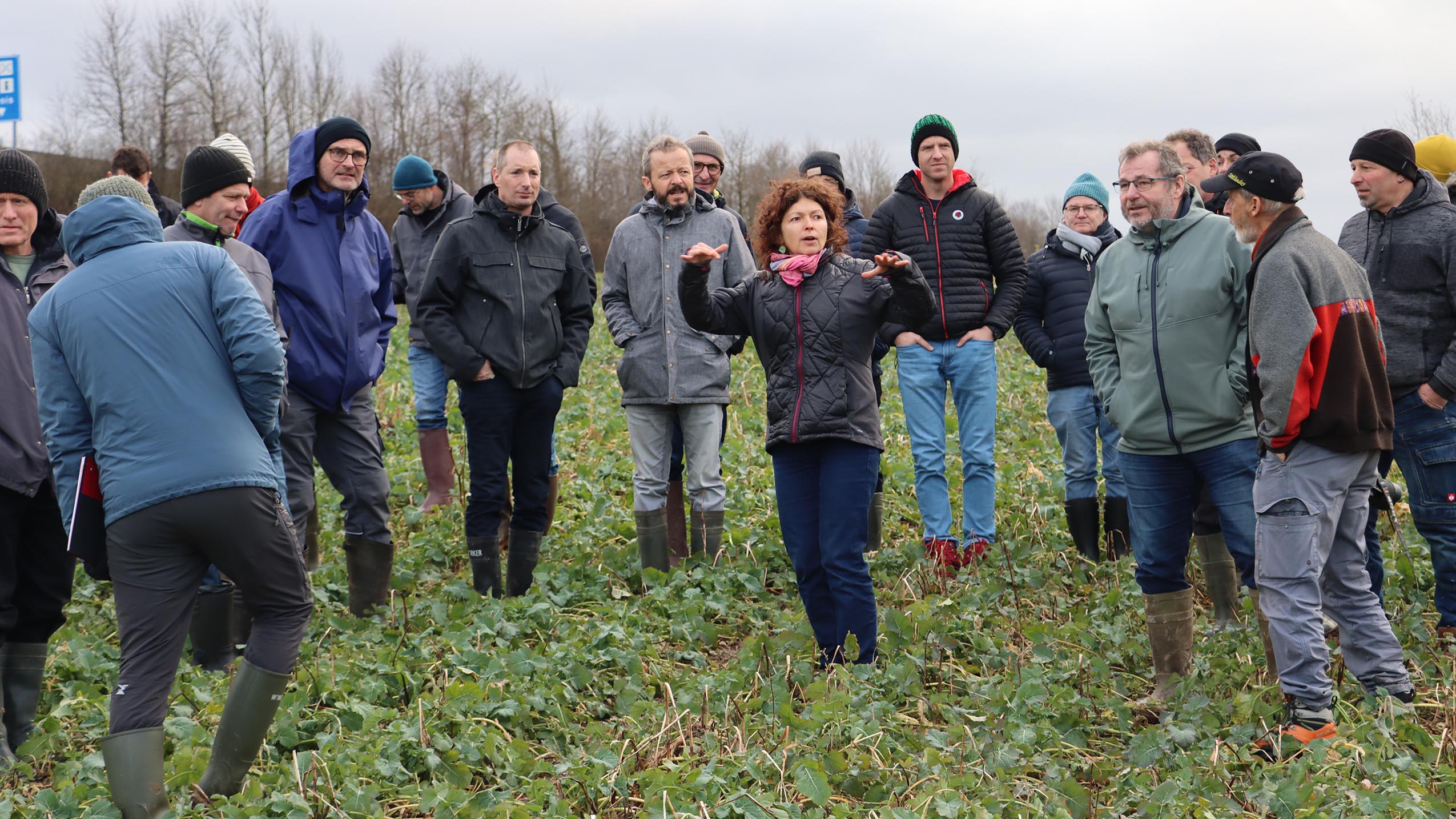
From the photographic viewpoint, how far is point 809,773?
3.80 meters

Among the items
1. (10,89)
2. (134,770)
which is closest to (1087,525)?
(134,770)

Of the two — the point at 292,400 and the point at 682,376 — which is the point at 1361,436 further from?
the point at 292,400

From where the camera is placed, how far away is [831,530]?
4.88m

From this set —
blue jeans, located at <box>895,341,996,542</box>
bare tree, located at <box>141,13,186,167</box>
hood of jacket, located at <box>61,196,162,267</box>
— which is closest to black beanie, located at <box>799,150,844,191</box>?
blue jeans, located at <box>895,341,996,542</box>

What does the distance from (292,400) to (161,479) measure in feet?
6.70

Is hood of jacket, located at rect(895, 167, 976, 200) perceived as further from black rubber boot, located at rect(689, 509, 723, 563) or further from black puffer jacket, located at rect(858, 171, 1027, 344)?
black rubber boot, located at rect(689, 509, 723, 563)

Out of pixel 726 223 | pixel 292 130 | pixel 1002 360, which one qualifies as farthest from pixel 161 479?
pixel 292 130

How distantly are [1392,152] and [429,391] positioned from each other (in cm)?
582

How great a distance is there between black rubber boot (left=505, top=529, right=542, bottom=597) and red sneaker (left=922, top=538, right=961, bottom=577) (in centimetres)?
216

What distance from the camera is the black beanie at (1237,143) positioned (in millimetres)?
6816

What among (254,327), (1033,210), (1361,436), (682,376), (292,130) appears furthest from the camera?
(1033,210)

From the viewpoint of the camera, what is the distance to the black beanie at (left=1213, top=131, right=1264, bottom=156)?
22.4 ft

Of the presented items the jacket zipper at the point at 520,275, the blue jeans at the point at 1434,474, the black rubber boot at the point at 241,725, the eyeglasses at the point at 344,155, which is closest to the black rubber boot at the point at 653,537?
the jacket zipper at the point at 520,275

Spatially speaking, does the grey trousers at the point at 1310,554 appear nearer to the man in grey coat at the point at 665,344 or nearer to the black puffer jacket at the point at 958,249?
the black puffer jacket at the point at 958,249
